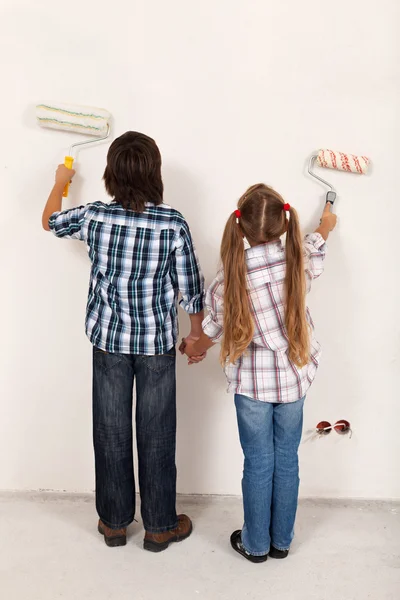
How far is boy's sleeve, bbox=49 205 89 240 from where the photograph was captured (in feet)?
5.18

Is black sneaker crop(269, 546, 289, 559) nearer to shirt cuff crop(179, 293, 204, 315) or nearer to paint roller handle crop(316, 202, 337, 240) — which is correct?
shirt cuff crop(179, 293, 204, 315)

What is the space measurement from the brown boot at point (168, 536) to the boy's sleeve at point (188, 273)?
0.59 m

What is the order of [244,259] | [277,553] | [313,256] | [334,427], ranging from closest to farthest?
[244,259], [313,256], [277,553], [334,427]

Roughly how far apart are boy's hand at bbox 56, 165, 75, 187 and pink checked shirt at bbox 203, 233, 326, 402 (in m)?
0.48

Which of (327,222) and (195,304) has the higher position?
(327,222)

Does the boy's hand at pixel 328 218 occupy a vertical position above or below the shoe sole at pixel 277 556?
above

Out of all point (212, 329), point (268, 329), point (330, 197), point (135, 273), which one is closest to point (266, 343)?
point (268, 329)

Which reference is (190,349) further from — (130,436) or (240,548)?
(240,548)

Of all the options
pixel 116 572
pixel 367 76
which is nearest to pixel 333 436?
pixel 116 572

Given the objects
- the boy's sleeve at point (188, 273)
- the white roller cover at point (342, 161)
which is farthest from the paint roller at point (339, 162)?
the boy's sleeve at point (188, 273)

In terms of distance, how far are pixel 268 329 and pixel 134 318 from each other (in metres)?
0.33

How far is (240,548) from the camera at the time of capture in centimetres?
167

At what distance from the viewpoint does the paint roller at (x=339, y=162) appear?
166cm

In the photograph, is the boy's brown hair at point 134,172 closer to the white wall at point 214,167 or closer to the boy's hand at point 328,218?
the white wall at point 214,167
